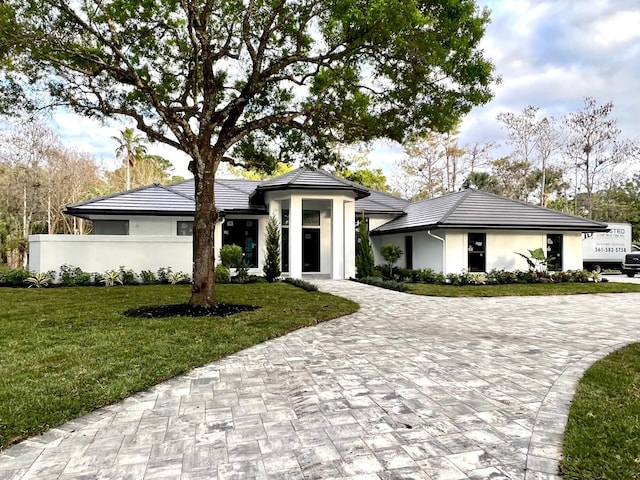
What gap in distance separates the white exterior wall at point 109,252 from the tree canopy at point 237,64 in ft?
20.6

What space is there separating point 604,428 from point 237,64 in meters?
9.85

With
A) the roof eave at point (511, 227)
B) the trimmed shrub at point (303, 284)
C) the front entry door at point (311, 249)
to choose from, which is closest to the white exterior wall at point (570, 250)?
the roof eave at point (511, 227)

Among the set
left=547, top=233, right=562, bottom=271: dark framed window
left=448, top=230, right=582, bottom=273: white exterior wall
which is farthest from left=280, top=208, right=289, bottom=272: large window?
left=547, top=233, right=562, bottom=271: dark framed window

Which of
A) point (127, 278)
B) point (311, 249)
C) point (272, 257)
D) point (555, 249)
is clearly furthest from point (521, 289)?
point (127, 278)

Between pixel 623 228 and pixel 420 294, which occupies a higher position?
pixel 623 228

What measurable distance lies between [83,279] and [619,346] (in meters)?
14.8

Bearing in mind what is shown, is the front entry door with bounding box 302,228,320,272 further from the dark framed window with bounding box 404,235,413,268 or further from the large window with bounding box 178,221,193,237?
the large window with bounding box 178,221,193,237

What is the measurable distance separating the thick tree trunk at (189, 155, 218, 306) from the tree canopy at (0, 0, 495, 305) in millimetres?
21

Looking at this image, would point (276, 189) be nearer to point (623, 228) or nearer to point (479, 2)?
point (479, 2)

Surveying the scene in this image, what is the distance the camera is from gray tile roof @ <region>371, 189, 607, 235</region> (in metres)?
16.4

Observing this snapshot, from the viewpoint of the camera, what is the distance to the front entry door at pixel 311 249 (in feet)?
63.7

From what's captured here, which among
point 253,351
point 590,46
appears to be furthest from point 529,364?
point 590,46

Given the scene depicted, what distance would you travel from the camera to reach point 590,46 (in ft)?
46.9

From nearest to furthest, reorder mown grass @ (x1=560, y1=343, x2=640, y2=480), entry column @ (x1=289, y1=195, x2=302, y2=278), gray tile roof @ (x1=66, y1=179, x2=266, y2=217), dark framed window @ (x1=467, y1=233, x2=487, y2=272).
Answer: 1. mown grass @ (x1=560, y1=343, x2=640, y2=480)
2. gray tile roof @ (x1=66, y1=179, x2=266, y2=217)
3. entry column @ (x1=289, y1=195, x2=302, y2=278)
4. dark framed window @ (x1=467, y1=233, x2=487, y2=272)
